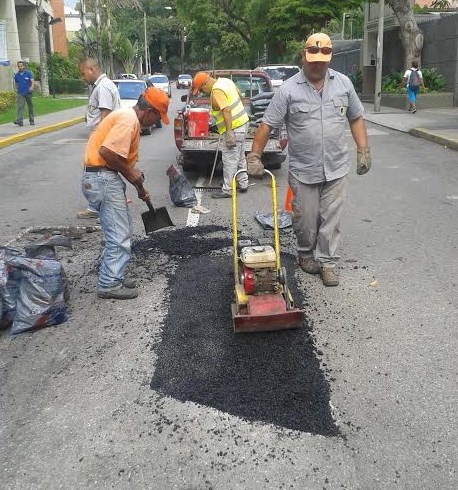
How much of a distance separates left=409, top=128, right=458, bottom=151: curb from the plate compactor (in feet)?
33.8

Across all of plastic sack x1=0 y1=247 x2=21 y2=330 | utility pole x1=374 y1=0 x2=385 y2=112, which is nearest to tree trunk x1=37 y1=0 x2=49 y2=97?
utility pole x1=374 y1=0 x2=385 y2=112

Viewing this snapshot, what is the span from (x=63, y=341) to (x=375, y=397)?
6.90 feet

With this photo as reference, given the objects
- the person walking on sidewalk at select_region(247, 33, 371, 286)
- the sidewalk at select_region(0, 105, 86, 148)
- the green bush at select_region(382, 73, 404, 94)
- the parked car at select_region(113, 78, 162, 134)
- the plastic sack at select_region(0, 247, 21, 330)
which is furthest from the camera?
the green bush at select_region(382, 73, 404, 94)

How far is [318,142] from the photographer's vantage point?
4691 mm

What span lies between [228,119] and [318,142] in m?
3.10

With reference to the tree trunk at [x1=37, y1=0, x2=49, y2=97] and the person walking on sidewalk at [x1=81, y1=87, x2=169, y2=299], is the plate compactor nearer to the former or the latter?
the person walking on sidewalk at [x1=81, y1=87, x2=169, y2=299]

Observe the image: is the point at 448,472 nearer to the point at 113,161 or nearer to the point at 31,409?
the point at 31,409

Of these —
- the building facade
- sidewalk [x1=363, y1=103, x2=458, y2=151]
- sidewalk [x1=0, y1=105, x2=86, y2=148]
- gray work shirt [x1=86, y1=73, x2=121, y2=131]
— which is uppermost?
the building facade

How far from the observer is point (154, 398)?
128 inches

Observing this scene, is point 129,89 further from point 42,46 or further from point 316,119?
point 42,46

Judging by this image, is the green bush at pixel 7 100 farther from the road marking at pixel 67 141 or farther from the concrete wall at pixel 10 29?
the road marking at pixel 67 141

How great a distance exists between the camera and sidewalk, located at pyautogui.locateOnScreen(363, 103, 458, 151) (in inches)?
558

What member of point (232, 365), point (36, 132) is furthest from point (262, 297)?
point (36, 132)

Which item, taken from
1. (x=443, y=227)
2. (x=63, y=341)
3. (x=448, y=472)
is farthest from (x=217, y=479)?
(x=443, y=227)
